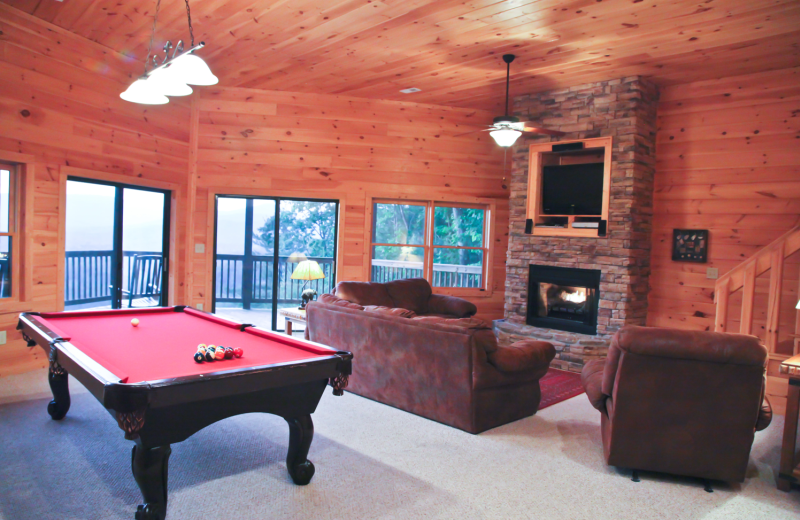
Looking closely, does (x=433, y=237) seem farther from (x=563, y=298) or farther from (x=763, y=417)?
(x=763, y=417)

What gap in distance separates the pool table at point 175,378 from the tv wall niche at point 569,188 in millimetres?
4146

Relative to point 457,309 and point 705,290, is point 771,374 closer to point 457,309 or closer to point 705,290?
point 705,290

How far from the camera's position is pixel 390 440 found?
364 cm

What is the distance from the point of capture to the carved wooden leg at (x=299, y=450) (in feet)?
9.64

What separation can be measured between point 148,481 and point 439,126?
6.00 metres

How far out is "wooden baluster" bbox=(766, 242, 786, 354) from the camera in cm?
459

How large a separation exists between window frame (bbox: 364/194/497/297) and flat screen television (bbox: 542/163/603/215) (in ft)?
3.72

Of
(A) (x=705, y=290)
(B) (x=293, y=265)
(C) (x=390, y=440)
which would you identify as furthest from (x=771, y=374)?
(B) (x=293, y=265)

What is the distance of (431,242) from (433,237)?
8 cm

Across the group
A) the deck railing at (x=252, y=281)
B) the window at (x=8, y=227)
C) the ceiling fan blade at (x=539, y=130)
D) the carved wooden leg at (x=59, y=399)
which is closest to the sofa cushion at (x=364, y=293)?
the deck railing at (x=252, y=281)

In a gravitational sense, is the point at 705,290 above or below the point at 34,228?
below

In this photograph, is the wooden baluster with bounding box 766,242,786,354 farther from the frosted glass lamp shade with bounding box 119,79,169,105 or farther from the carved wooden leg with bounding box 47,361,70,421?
the carved wooden leg with bounding box 47,361,70,421

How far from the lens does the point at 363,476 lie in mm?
3092

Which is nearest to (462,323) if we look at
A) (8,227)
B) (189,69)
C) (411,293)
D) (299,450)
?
(299,450)
